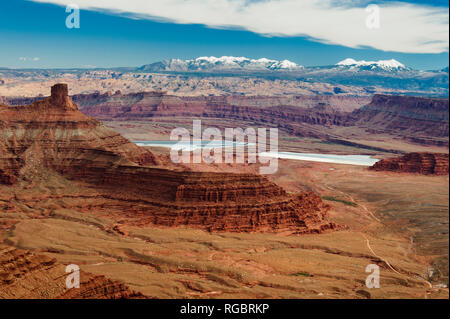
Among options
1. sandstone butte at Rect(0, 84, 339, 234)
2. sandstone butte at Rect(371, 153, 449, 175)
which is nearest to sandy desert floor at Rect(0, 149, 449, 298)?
sandstone butte at Rect(0, 84, 339, 234)

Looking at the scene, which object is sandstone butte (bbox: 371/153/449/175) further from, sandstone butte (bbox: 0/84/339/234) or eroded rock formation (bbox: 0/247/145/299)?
eroded rock formation (bbox: 0/247/145/299)

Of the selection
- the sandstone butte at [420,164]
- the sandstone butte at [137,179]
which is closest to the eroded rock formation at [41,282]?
the sandstone butte at [137,179]

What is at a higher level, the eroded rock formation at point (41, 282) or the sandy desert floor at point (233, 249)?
the eroded rock formation at point (41, 282)

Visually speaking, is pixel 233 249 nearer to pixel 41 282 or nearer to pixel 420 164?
pixel 41 282

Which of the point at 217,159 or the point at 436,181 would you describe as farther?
the point at 217,159

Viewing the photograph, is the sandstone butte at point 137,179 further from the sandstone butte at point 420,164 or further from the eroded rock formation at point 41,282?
the sandstone butte at point 420,164
